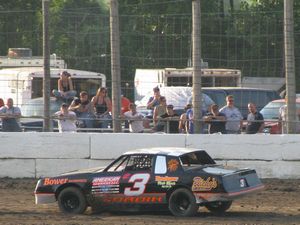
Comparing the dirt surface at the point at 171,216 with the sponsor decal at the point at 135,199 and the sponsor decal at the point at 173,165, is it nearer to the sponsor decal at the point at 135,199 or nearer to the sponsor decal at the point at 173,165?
the sponsor decal at the point at 135,199

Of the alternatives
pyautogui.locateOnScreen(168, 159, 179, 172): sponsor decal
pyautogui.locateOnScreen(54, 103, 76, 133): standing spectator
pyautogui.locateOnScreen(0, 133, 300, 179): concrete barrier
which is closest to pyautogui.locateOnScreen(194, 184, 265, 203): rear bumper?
pyautogui.locateOnScreen(168, 159, 179, 172): sponsor decal

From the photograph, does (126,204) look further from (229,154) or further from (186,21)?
(186,21)

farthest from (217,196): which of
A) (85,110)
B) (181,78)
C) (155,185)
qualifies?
(181,78)

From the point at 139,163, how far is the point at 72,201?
124 cm

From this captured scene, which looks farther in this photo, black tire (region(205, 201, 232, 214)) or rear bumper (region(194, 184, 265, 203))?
black tire (region(205, 201, 232, 214))

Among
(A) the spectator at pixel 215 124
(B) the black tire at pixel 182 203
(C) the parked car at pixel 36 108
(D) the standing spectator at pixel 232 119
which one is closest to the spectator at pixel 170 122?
(A) the spectator at pixel 215 124

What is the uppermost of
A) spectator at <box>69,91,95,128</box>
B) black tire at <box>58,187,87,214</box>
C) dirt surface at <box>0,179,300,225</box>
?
spectator at <box>69,91,95,128</box>

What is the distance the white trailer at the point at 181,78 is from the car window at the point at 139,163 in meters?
8.91

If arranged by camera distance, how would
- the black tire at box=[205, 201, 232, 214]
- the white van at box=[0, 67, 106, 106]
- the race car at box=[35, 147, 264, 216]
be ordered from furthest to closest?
1. the white van at box=[0, 67, 106, 106]
2. the black tire at box=[205, 201, 232, 214]
3. the race car at box=[35, 147, 264, 216]

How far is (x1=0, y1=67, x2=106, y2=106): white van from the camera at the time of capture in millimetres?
20141

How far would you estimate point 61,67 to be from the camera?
23641mm

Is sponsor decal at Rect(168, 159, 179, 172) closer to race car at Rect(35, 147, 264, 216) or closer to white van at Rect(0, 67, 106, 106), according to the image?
race car at Rect(35, 147, 264, 216)

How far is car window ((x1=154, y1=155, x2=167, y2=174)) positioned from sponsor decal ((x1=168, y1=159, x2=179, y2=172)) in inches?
2.6

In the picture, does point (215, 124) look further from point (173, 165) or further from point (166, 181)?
point (166, 181)
